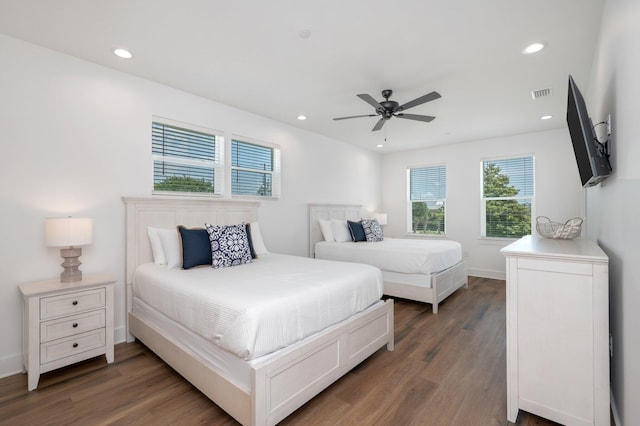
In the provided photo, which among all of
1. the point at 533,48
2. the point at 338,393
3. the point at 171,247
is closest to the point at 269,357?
the point at 338,393

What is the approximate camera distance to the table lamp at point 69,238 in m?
2.30

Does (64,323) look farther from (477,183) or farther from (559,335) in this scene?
(477,183)

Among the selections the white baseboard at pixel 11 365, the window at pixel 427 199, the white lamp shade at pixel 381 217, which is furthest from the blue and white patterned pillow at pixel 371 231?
the white baseboard at pixel 11 365

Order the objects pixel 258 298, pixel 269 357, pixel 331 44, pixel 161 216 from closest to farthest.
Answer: pixel 269 357
pixel 258 298
pixel 331 44
pixel 161 216

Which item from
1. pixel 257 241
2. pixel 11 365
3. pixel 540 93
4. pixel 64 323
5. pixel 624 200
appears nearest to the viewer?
pixel 624 200

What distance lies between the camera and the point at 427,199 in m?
6.44

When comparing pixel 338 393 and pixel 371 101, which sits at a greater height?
pixel 371 101

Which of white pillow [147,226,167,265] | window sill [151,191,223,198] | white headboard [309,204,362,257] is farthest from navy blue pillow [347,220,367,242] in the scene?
white pillow [147,226,167,265]

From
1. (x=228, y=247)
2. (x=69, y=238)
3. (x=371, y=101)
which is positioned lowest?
(x=228, y=247)

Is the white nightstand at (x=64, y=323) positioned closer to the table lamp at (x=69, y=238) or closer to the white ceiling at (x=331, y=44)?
the table lamp at (x=69, y=238)

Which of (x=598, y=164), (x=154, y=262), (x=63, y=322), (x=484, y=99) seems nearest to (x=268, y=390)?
(x=63, y=322)

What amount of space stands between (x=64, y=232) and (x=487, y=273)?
20.3 feet

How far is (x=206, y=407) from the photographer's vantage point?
191cm

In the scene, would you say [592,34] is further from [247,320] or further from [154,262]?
[154,262]
